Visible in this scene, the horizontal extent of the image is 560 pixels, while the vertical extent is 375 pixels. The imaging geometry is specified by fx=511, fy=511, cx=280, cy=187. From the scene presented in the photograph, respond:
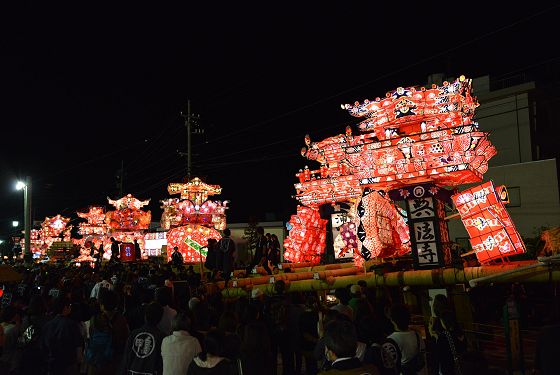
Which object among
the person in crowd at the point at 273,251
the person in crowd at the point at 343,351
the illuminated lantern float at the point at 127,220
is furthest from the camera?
the illuminated lantern float at the point at 127,220

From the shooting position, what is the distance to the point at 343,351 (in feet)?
13.3

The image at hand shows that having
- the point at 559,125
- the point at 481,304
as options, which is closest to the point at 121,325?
the point at 481,304

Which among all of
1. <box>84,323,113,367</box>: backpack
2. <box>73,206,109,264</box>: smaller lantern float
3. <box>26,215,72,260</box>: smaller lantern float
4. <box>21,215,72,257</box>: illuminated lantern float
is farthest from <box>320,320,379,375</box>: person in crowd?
<box>21,215,72,257</box>: illuminated lantern float

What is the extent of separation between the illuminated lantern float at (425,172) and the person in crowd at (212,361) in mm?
10846

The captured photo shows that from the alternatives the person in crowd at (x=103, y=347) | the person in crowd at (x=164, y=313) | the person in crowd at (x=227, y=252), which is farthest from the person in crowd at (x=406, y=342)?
the person in crowd at (x=227, y=252)

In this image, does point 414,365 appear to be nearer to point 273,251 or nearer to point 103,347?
point 103,347

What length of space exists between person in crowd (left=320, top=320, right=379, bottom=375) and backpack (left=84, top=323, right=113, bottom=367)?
12.6 ft

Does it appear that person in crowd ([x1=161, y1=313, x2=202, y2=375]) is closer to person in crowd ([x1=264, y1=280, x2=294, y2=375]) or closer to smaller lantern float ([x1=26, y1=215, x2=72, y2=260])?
person in crowd ([x1=264, y1=280, x2=294, y2=375])

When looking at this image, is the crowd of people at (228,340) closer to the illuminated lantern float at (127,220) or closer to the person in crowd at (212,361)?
the person in crowd at (212,361)

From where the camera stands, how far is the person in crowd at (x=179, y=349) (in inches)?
224

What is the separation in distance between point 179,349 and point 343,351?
2377 mm

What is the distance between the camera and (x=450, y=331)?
6.34m

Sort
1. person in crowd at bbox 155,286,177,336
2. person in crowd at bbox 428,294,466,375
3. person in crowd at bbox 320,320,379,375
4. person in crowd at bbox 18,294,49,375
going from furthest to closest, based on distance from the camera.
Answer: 1. person in crowd at bbox 155,286,177,336
2. person in crowd at bbox 18,294,49,375
3. person in crowd at bbox 428,294,466,375
4. person in crowd at bbox 320,320,379,375

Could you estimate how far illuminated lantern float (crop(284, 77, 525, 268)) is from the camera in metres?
14.3
